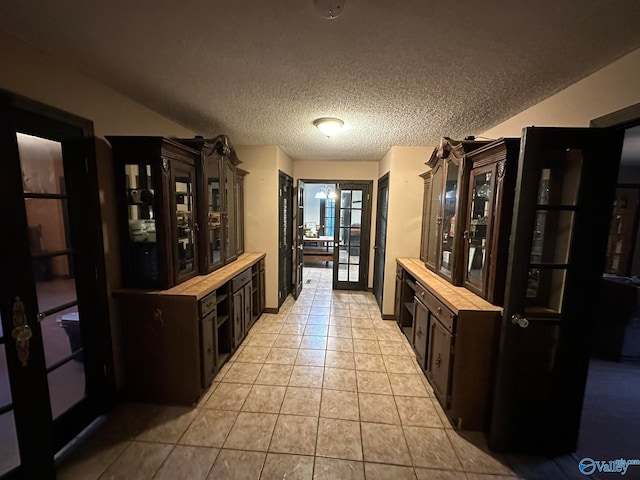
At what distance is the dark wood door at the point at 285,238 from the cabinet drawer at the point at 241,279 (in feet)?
2.87

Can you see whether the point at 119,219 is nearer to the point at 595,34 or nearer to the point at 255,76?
the point at 255,76

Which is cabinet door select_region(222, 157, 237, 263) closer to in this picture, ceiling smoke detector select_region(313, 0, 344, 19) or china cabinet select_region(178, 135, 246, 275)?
china cabinet select_region(178, 135, 246, 275)

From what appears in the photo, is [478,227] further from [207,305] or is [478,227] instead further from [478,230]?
[207,305]

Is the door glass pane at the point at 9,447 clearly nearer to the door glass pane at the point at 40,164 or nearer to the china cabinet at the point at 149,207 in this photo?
the china cabinet at the point at 149,207

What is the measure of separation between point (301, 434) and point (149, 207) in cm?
208

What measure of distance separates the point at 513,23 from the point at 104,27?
1982mm

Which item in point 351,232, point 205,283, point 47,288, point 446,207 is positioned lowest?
point 205,283

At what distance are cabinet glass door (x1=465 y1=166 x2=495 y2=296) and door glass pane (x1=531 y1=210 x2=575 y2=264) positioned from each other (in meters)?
0.33

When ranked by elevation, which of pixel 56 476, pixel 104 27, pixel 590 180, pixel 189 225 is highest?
pixel 104 27

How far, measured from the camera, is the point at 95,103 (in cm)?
188

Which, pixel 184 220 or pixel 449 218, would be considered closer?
pixel 184 220

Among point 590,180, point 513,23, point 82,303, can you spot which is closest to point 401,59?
point 513,23

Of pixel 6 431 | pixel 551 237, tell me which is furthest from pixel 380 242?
pixel 6 431

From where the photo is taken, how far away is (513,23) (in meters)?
1.24
